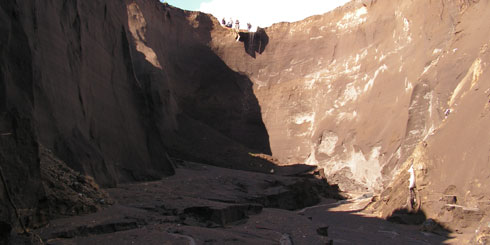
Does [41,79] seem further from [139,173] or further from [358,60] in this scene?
[358,60]

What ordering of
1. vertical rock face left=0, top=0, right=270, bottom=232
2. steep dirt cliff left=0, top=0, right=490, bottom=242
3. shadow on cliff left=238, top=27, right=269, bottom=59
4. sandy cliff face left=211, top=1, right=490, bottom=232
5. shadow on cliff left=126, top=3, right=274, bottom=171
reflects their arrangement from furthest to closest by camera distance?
shadow on cliff left=238, top=27, right=269, bottom=59 < shadow on cliff left=126, top=3, right=274, bottom=171 < sandy cliff face left=211, top=1, right=490, bottom=232 < steep dirt cliff left=0, top=0, right=490, bottom=242 < vertical rock face left=0, top=0, right=270, bottom=232

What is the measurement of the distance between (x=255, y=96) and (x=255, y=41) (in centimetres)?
455

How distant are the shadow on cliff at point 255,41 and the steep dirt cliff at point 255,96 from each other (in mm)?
82

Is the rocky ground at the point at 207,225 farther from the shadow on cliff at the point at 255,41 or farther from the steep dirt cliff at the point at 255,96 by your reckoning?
the shadow on cliff at the point at 255,41

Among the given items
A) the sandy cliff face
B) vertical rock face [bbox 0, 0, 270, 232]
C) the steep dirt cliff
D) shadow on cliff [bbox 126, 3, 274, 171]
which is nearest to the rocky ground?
the steep dirt cliff

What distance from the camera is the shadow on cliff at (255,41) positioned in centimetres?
3306

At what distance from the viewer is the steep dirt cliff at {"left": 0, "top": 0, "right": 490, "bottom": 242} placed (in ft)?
28.3

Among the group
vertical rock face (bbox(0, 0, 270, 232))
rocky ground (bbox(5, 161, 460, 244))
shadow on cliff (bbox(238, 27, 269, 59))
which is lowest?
rocky ground (bbox(5, 161, 460, 244))

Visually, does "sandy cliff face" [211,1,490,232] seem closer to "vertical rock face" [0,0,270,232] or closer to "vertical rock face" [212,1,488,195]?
"vertical rock face" [212,1,488,195]

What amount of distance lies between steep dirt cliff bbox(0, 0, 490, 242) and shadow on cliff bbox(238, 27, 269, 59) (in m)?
0.08

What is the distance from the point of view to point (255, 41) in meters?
33.2

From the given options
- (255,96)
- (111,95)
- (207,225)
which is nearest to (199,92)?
(255,96)

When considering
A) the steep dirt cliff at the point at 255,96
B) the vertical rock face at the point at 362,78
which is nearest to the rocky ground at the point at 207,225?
the steep dirt cliff at the point at 255,96

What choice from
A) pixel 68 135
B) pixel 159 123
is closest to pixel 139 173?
pixel 68 135
